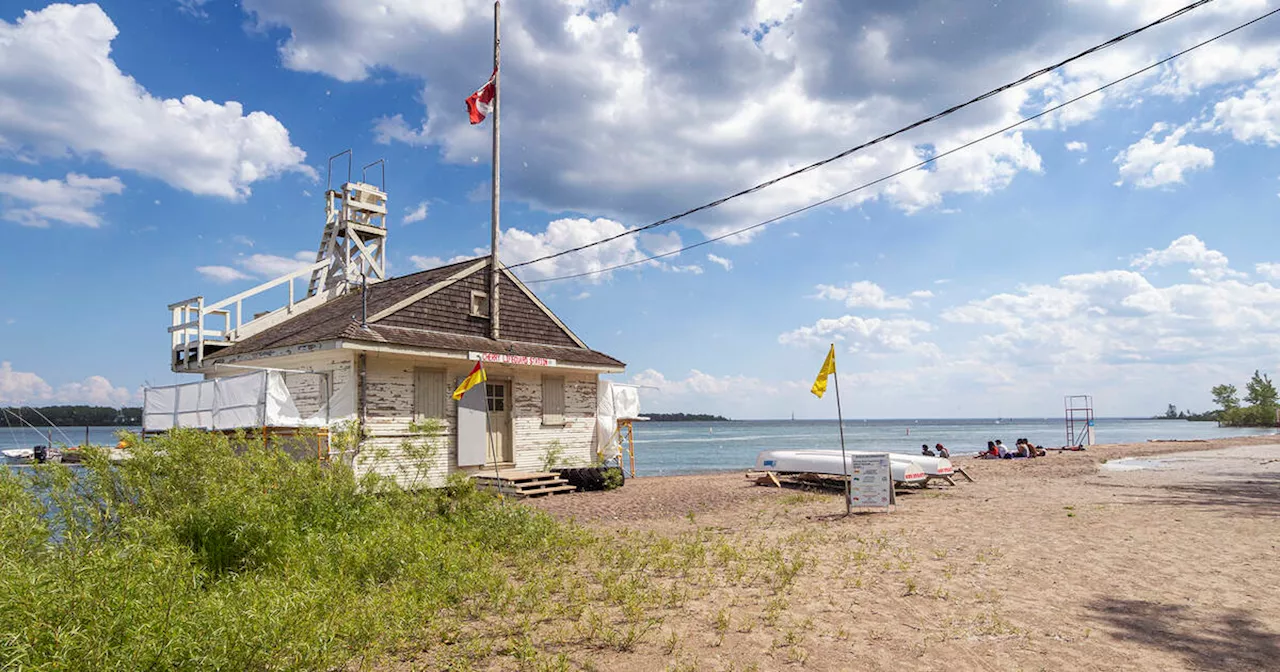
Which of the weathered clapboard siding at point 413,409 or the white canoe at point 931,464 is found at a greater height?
the weathered clapboard siding at point 413,409

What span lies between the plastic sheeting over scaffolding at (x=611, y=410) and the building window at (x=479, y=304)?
12.8ft

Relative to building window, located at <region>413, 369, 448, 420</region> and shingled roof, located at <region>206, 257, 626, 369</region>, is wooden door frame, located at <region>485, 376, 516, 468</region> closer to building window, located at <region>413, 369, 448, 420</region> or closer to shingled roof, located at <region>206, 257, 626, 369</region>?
shingled roof, located at <region>206, 257, 626, 369</region>

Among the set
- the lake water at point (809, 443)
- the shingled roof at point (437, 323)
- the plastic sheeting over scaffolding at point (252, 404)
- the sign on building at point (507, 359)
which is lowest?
the lake water at point (809, 443)

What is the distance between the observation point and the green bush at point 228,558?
4730mm

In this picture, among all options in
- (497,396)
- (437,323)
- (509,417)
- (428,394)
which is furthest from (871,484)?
(437,323)

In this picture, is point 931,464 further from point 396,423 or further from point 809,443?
point 809,443

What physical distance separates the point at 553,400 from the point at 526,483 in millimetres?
2918

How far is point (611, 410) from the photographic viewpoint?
838 inches

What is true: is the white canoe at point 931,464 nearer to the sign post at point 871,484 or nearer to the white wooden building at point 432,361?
the sign post at point 871,484

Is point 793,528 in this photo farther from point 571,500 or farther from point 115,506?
point 115,506

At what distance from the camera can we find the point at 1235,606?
7266mm

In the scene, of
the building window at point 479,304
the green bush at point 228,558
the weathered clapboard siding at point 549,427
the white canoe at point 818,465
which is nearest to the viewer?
the green bush at point 228,558

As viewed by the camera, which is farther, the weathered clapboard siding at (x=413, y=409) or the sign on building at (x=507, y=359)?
the sign on building at (x=507, y=359)

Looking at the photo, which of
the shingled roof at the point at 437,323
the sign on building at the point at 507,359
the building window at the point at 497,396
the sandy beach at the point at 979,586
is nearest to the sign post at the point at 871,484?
the sandy beach at the point at 979,586
